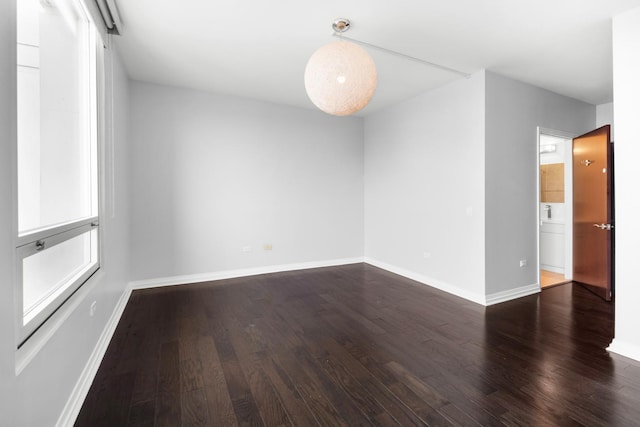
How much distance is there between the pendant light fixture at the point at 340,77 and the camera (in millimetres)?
2012

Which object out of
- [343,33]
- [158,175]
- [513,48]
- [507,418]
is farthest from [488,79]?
[158,175]

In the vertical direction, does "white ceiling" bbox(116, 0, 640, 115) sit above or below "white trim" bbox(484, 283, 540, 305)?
above

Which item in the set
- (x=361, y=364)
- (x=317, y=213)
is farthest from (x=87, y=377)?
(x=317, y=213)

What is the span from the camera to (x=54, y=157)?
5.95ft

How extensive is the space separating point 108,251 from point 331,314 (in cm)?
226

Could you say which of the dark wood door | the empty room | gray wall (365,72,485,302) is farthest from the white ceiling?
the dark wood door

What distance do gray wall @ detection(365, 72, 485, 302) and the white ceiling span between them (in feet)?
1.58

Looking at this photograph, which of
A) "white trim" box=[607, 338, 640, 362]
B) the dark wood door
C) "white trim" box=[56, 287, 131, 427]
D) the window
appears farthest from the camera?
the dark wood door

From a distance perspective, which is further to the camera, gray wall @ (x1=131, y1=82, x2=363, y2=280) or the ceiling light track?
gray wall @ (x1=131, y1=82, x2=363, y2=280)

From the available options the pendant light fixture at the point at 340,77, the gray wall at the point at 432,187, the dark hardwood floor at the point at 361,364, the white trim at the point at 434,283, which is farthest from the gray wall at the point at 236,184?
the pendant light fixture at the point at 340,77

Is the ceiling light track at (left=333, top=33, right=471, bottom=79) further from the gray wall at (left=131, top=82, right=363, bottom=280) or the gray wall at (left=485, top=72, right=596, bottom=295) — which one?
the gray wall at (left=131, top=82, right=363, bottom=280)

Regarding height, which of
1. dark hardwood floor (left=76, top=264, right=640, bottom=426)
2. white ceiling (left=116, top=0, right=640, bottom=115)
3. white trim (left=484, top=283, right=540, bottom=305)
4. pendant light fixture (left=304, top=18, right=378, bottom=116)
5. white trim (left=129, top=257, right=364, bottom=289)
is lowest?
A: dark hardwood floor (left=76, top=264, right=640, bottom=426)

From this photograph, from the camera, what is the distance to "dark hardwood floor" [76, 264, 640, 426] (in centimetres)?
175

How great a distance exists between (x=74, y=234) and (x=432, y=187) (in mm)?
3998
